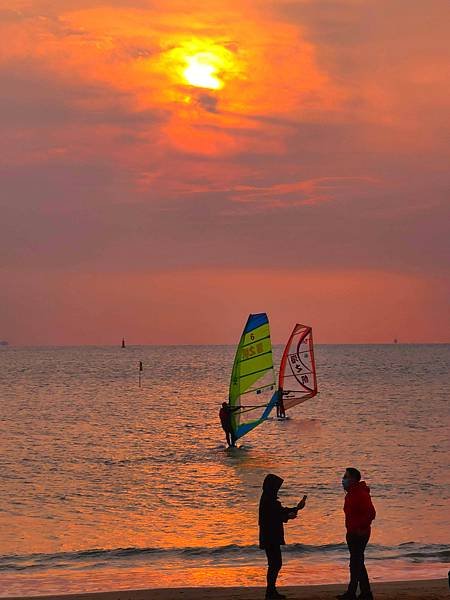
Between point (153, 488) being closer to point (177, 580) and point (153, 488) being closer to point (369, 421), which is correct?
point (177, 580)

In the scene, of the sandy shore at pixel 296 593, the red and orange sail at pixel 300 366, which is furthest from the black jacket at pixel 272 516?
the red and orange sail at pixel 300 366

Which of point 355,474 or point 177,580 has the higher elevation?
point 355,474

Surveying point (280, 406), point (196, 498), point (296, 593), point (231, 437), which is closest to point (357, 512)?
point (296, 593)

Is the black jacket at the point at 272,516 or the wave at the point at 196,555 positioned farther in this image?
the wave at the point at 196,555

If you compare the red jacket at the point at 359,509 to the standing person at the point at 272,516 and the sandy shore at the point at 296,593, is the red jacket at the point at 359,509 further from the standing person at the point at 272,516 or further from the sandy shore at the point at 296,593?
the sandy shore at the point at 296,593

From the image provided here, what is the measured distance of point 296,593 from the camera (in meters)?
13.1

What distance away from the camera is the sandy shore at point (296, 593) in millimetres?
12750

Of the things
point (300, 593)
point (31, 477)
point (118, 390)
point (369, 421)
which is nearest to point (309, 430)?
point (369, 421)

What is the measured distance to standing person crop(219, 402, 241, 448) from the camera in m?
34.6

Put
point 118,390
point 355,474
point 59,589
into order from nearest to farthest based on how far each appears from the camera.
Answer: point 355,474 → point 59,589 → point 118,390

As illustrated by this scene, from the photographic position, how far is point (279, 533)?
39.2 ft

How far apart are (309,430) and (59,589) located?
3060 cm

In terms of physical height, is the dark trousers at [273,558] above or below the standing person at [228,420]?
below

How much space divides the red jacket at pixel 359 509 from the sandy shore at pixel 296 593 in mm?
1389
